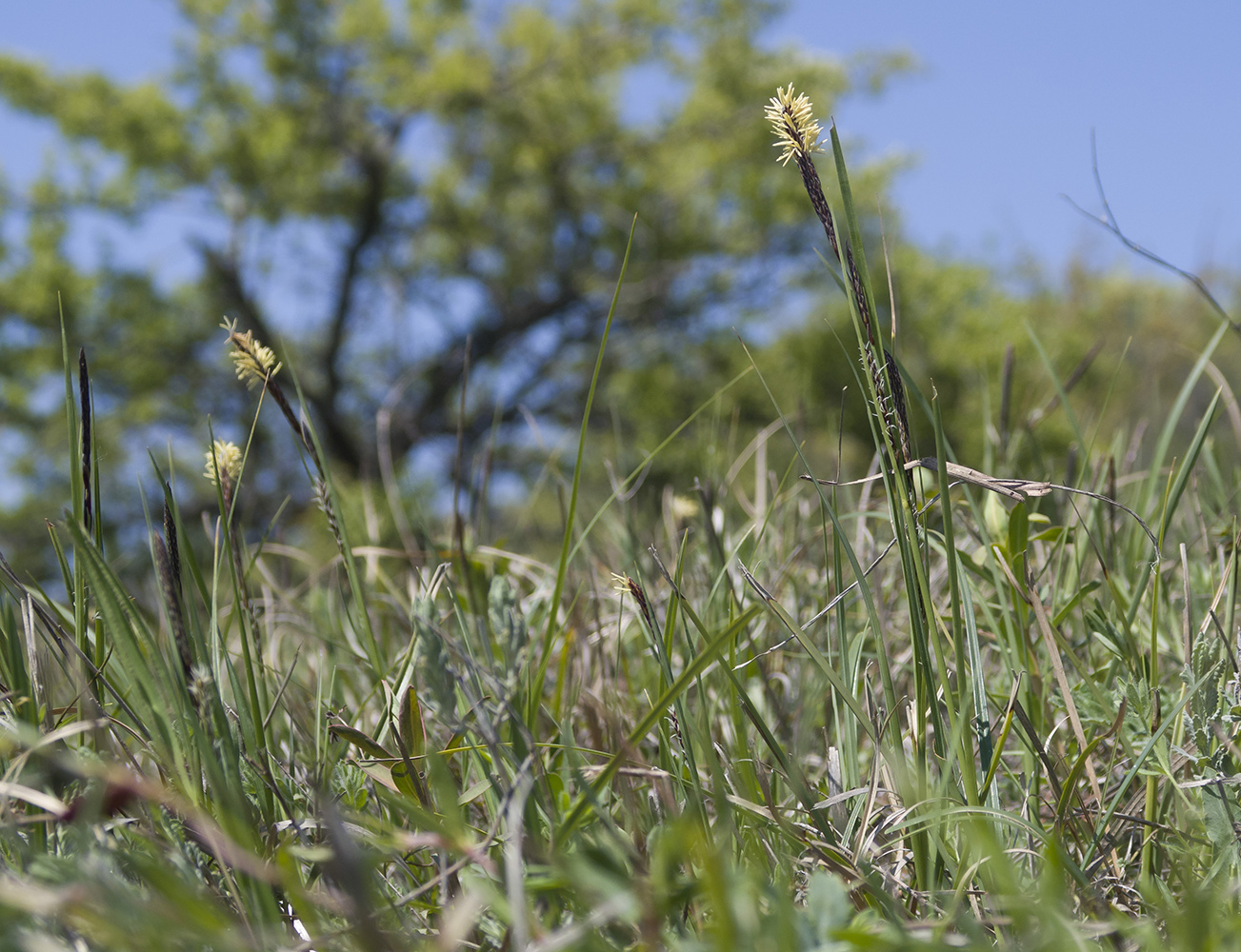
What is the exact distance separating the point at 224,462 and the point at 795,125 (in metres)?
0.37

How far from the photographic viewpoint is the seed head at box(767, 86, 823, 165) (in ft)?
1.39

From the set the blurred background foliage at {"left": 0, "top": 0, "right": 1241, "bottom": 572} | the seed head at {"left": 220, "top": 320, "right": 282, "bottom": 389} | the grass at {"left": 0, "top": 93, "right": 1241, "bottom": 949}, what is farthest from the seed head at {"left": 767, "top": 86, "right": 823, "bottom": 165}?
the blurred background foliage at {"left": 0, "top": 0, "right": 1241, "bottom": 572}

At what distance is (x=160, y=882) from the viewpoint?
0.97ft

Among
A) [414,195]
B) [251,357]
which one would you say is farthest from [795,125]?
[414,195]

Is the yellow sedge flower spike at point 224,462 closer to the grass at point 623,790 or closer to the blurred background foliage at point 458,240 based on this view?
the grass at point 623,790

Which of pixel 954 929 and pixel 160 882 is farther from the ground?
pixel 160 882

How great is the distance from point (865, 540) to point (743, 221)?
940 cm

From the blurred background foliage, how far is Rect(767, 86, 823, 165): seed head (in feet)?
25.2

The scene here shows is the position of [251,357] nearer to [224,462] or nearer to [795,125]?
[224,462]

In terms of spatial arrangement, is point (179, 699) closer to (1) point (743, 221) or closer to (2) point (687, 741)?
(2) point (687, 741)

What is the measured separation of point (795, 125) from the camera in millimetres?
428

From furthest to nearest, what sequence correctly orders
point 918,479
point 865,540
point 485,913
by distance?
point 865,540 → point 918,479 → point 485,913

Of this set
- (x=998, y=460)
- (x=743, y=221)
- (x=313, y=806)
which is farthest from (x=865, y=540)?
(x=743, y=221)

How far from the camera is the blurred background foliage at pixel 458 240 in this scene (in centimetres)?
859
